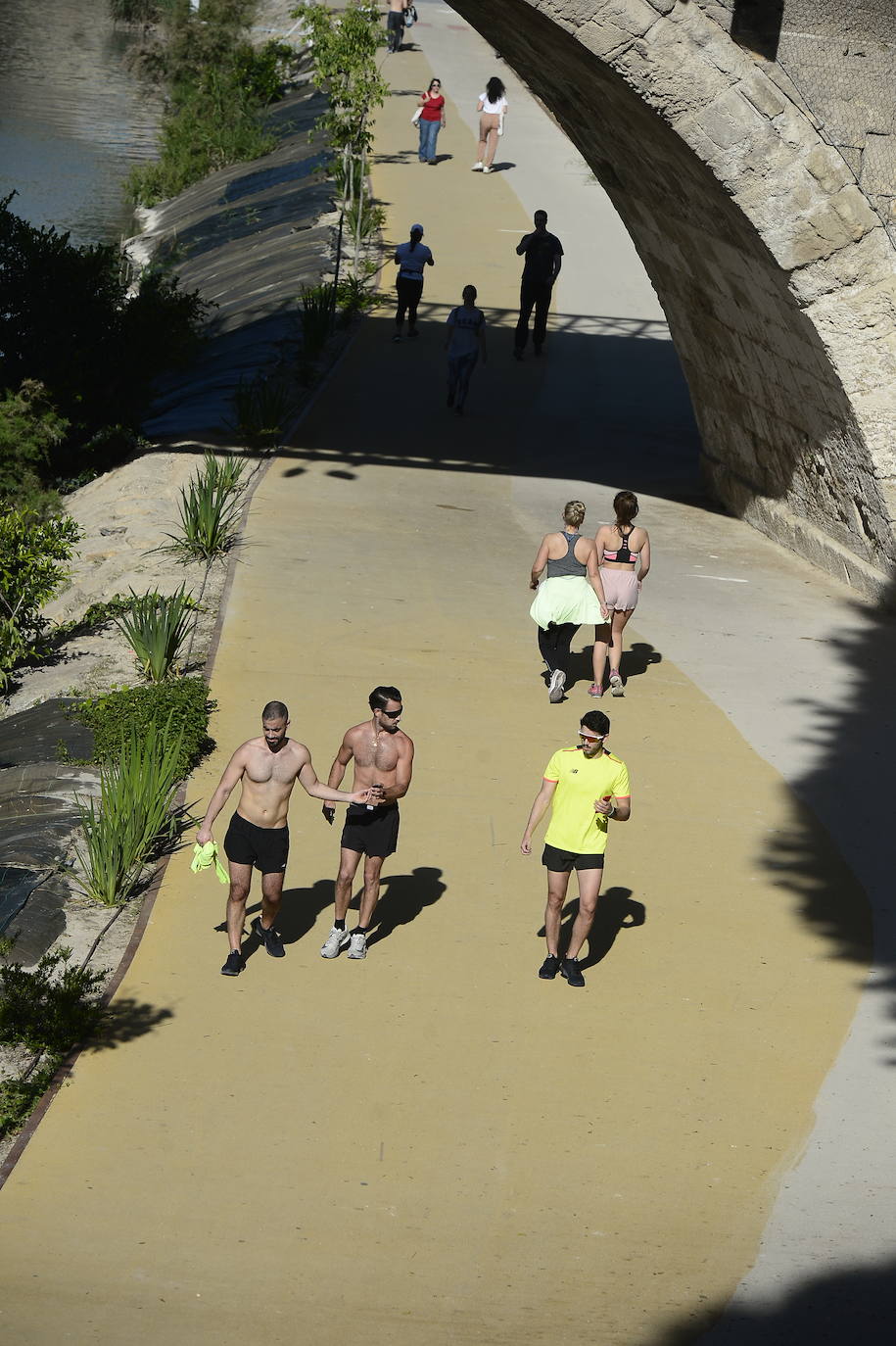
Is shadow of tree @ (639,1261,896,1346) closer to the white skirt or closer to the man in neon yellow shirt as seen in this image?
the man in neon yellow shirt

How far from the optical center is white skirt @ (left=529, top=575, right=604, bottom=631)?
10516mm

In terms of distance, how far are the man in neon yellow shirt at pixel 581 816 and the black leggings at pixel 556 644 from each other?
3.03 m

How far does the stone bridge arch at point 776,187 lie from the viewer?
11.3 metres

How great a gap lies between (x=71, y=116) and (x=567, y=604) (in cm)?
3266

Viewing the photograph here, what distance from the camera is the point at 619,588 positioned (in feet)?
35.8

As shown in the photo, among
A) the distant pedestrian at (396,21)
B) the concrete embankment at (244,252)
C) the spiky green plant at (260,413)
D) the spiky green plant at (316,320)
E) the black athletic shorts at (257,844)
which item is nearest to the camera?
the black athletic shorts at (257,844)

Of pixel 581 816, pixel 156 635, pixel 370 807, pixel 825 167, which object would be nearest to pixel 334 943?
pixel 370 807

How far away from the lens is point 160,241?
28.8 metres

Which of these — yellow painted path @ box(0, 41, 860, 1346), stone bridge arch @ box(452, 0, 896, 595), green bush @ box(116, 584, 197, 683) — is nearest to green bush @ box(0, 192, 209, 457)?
stone bridge arch @ box(452, 0, 896, 595)

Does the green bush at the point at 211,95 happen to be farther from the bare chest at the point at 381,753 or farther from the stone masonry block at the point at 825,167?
the bare chest at the point at 381,753

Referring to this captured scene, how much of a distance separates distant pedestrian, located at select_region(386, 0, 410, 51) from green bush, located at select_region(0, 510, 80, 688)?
1168 inches

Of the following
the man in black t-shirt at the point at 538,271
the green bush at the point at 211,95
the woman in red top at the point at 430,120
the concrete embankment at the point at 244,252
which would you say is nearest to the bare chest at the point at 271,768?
the concrete embankment at the point at 244,252

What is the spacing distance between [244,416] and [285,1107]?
1061 cm

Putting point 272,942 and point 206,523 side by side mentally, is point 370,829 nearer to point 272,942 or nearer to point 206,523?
point 272,942
